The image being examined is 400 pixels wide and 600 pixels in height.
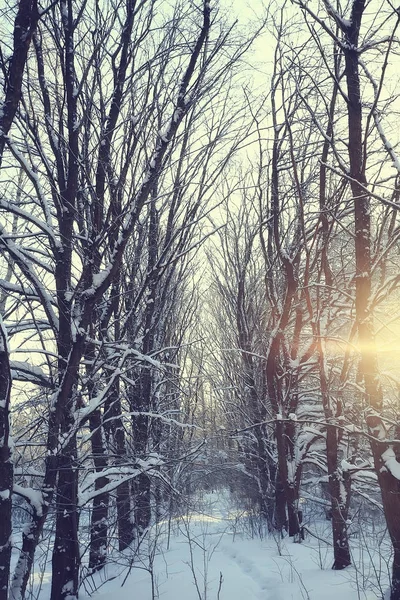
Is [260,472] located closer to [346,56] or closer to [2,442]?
[2,442]

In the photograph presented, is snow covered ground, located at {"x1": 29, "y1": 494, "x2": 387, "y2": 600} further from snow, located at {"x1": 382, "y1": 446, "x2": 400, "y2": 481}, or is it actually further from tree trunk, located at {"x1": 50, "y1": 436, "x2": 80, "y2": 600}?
snow, located at {"x1": 382, "y1": 446, "x2": 400, "y2": 481}

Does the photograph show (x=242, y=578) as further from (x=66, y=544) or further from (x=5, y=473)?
(x=5, y=473)

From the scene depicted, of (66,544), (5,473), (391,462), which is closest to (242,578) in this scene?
(66,544)

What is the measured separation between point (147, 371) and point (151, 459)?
8.48ft

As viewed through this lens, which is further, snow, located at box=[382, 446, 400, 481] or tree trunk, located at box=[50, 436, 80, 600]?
tree trunk, located at box=[50, 436, 80, 600]

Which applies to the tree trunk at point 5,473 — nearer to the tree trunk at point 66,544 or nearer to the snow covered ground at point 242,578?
the tree trunk at point 66,544

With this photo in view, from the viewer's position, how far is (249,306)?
11930mm

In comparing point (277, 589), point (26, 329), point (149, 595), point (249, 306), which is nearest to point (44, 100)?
point (26, 329)

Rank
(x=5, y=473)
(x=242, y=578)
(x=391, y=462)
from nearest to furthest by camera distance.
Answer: (x=5, y=473) < (x=391, y=462) < (x=242, y=578)

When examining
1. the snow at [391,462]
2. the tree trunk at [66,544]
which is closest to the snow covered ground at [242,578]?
the tree trunk at [66,544]

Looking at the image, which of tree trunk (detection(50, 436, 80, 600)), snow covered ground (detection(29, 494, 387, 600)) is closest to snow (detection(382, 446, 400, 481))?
snow covered ground (detection(29, 494, 387, 600))

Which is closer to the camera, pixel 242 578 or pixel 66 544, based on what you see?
pixel 66 544

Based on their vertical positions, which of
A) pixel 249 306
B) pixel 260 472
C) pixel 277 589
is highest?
pixel 249 306

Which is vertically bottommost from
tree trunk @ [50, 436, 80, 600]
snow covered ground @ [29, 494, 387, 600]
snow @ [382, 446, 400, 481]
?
snow covered ground @ [29, 494, 387, 600]
